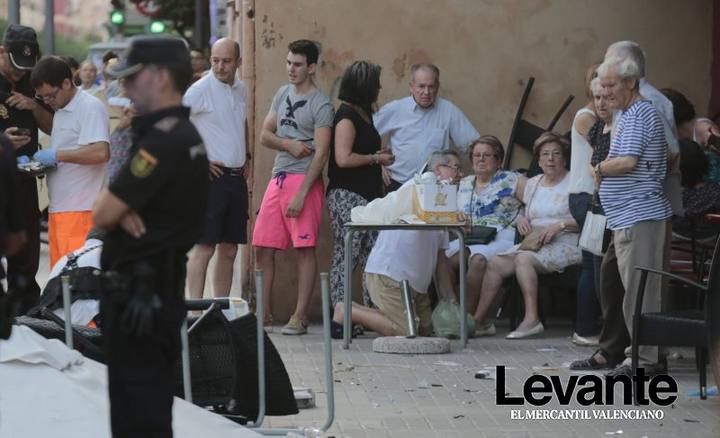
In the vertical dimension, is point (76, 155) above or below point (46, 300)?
above

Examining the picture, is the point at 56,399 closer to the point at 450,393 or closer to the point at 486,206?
the point at 450,393

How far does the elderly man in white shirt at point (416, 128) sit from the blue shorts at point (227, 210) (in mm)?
1154

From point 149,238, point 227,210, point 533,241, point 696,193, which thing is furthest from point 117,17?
point 149,238

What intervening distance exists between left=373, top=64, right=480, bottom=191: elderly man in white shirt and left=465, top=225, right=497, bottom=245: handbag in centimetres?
64

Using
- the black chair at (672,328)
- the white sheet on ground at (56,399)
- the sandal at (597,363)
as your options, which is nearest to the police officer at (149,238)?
the white sheet on ground at (56,399)

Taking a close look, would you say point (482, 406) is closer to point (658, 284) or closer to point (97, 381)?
point (658, 284)

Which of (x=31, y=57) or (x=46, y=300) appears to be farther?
(x=31, y=57)

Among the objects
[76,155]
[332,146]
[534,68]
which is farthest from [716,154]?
[76,155]

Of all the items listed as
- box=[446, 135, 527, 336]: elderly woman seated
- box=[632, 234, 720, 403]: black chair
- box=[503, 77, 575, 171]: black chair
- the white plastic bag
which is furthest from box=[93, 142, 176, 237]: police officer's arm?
box=[503, 77, 575, 171]: black chair

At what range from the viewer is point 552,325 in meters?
12.5

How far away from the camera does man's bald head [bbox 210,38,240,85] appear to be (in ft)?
38.4

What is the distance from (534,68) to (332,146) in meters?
1.88

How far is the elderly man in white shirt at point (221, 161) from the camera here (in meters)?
11.7

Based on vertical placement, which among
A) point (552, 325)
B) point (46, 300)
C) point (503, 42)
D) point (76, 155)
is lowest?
point (552, 325)
